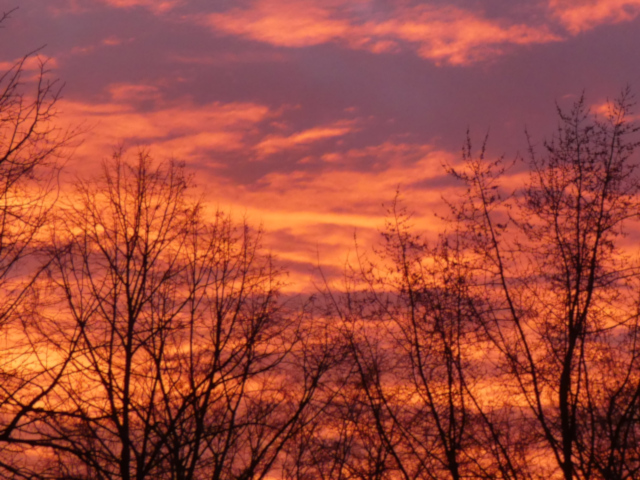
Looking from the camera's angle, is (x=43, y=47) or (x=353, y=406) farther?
(x=353, y=406)

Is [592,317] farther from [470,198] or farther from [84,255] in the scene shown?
[84,255]

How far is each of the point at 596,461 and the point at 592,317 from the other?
2.45m

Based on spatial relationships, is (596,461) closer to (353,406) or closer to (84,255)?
(353,406)

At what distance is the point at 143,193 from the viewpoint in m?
15.5

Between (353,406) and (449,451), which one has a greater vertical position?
(353,406)

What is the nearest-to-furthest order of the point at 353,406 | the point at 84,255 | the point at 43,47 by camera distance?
the point at 43,47
the point at 84,255
the point at 353,406

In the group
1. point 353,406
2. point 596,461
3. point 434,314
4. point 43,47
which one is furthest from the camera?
point 353,406

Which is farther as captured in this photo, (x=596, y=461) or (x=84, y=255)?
(x=84, y=255)

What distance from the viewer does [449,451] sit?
12.7 metres

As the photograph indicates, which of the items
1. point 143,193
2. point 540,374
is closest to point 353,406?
point 540,374

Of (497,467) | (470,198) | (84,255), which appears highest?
(470,198)

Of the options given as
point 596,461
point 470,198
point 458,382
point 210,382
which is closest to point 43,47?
point 210,382

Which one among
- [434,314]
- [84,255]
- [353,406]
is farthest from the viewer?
[353,406]

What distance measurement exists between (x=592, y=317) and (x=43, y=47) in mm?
9924
